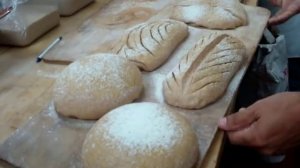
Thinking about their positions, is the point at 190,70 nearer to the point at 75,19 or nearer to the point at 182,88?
the point at 182,88

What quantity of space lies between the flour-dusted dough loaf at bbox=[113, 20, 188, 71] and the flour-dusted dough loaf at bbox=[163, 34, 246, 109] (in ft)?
0.31

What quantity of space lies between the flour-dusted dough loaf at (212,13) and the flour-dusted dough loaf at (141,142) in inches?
24.1

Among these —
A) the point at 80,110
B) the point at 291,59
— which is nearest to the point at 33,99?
the point at 80,110

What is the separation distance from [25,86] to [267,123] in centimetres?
65

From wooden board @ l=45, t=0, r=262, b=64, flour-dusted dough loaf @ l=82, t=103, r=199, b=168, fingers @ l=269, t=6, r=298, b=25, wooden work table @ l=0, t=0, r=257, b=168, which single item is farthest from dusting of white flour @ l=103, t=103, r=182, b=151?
fingers @ l=269, t=6, r=298, b=25

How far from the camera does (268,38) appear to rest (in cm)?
136

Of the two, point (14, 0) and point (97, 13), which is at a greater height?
point (14, 0)

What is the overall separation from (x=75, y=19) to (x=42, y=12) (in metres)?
0.17

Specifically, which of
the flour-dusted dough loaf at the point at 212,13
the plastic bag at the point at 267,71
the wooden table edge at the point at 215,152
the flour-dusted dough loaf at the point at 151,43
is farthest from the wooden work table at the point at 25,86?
the plastic bag at the point at 267,71

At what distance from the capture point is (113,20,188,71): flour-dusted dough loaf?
1077mm

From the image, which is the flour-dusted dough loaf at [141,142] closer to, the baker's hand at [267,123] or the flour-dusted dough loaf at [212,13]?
the baker's hand at [267,123]

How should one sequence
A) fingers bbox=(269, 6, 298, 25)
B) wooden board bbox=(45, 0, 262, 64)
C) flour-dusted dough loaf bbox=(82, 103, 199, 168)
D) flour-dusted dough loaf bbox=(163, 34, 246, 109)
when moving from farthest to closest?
fingers bbox=(269, 6, 298, 25)
wooden board bbox=(45, 0, 262, 64)
flour-dusted dough loaf bbox=(163, 34, 246, 109)
flour-dusted dough loaf bbox=(82, 103, 199, 168)

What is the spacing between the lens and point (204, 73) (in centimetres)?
97

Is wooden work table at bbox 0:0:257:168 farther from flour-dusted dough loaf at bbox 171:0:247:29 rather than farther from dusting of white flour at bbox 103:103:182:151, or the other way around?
flour-dusted dough loaf at bbox 171:0:247:29
